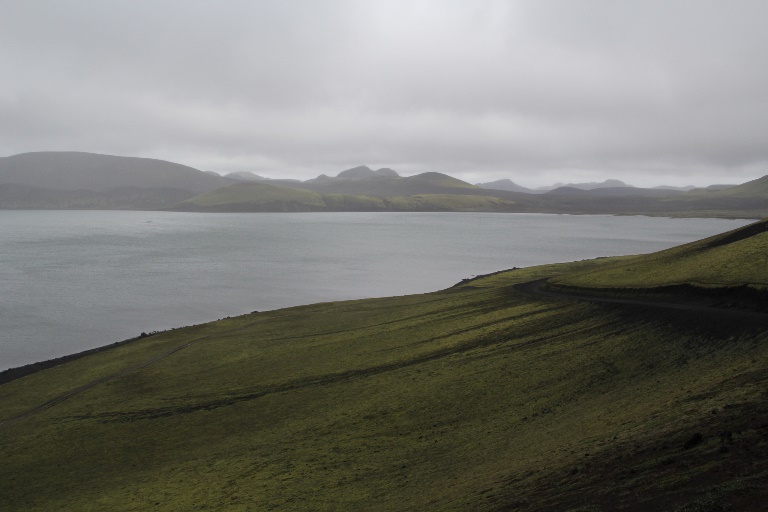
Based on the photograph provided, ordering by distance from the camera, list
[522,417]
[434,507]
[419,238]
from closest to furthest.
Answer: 1. [434,507]
2. [522,417]
3. [419,238]

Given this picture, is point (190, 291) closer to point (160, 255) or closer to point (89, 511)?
point (160, 255)

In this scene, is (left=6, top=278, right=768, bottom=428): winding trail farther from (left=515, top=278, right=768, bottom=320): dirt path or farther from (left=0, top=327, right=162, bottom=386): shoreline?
(left=0, top=327, right=162, bottom=386): shoreline

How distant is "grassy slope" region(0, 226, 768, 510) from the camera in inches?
653

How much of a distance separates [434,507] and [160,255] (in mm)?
121114

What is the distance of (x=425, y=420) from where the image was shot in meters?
28.2

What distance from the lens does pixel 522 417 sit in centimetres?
2631

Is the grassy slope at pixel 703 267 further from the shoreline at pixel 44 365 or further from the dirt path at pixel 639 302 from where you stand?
the shoreline at pixel 44 365

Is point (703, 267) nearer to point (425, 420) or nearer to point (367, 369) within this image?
point (425, 420)

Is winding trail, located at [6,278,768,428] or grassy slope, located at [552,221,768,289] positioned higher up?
grassy slope, located at [552,221,768,289]

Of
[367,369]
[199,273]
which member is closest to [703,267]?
[367,369]

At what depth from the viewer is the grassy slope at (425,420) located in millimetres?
16594

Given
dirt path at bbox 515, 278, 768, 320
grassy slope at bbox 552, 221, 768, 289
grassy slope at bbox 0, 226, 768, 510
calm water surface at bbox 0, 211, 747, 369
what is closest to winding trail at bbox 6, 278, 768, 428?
dirt path at bbox 515, 278, 768, 320

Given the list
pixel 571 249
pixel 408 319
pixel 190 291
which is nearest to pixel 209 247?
pixel 190 291

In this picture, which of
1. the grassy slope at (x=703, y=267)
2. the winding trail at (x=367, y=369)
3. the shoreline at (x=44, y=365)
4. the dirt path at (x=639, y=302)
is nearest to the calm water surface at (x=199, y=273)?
the shoreline at (x=44, y=365)
